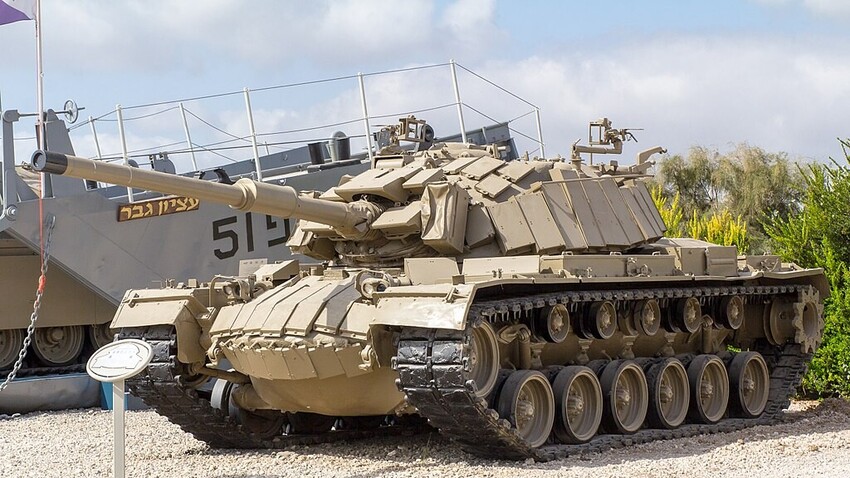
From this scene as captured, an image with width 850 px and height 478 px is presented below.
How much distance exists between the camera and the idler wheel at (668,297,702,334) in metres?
14.5

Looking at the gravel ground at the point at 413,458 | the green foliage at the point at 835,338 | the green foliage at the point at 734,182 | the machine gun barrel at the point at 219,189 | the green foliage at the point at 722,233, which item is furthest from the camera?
the green foliage at the point at 734,182

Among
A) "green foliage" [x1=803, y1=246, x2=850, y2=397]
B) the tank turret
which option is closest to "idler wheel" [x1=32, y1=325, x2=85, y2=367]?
the tank turret

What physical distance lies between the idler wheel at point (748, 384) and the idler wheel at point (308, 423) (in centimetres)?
506

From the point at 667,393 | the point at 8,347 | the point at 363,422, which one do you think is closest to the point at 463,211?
the point at 363,422

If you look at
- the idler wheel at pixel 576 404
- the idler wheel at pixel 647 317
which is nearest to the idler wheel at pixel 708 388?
the idler wheel at pixel 647 317

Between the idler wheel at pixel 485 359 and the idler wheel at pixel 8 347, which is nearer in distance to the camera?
the idler wheel at pixel 485 359

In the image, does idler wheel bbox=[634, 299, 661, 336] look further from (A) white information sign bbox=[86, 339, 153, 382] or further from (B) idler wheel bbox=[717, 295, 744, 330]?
(A) white information sign bbox=[86, 339, 153, 382]

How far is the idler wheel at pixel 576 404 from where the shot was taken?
490 inches

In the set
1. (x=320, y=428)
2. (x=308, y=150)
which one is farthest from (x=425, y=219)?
(x=308, y=150)

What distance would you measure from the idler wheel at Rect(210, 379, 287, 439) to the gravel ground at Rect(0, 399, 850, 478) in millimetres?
378

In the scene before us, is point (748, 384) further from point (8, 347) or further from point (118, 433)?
point (8, 347)

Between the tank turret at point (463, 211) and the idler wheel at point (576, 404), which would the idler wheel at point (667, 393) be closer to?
the idler wheel at point (576, 404)

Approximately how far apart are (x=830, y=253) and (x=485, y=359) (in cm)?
771

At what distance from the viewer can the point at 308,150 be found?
2289 centimetres
